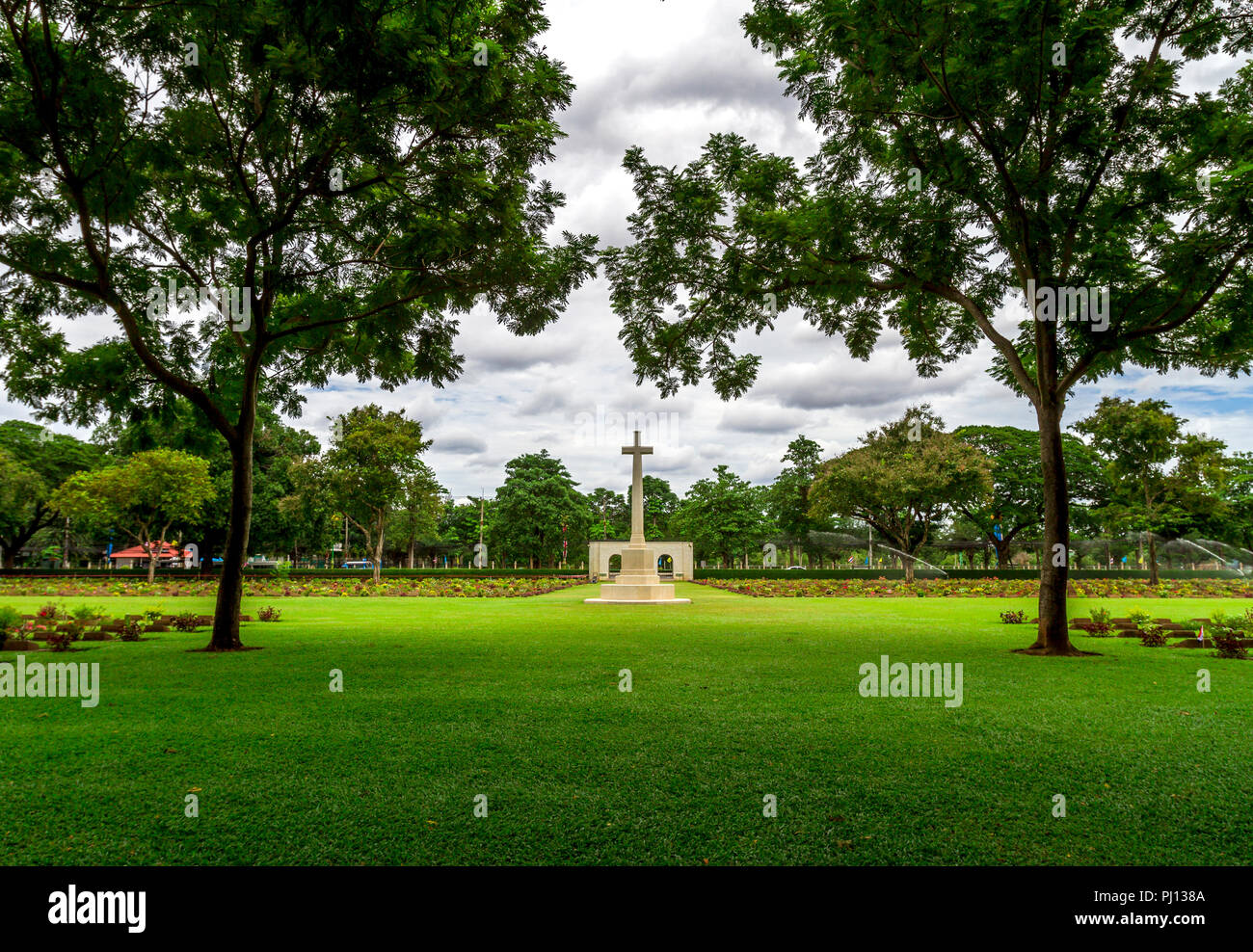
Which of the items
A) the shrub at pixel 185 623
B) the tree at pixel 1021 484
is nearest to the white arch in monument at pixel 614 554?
the tree at pixel 1021 484

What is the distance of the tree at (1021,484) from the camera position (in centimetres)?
4697

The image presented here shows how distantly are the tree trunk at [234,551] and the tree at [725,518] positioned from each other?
51.2 m

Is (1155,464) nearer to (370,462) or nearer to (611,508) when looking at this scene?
(370,462)

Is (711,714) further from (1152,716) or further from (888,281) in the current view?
(888,281)

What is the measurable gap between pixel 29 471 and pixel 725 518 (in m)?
51.5

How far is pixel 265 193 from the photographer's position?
10852mm

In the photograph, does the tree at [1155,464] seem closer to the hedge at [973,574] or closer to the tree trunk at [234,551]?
the hedge at [973,574]

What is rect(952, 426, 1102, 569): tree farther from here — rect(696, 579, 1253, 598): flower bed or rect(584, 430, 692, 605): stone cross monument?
rect(584, 430, 692, 605): stone cross monument

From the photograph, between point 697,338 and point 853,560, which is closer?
point 697,338

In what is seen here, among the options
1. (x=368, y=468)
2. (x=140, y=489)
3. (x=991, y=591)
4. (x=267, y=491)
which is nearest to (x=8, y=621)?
(x=368, y=468)

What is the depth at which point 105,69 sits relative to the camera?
27.8 feet

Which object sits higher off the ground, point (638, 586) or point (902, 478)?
point (902, 478)
